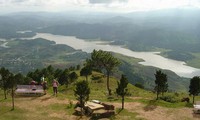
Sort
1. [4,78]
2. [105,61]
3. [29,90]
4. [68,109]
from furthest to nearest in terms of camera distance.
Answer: [105,61]
[29,90]
[4,78]
[68,109]

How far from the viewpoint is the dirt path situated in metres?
38.0

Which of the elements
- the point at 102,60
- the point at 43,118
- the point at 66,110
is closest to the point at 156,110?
the point at 66,110

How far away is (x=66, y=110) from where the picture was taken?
40.1 meters

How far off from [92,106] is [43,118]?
6556 mm

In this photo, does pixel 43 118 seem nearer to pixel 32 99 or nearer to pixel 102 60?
pixel 32 99

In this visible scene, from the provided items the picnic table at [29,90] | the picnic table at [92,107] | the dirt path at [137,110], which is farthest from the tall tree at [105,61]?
the picnic table at [92,107]

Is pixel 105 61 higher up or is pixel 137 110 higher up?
pixel 105 61

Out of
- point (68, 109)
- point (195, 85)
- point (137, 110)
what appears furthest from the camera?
point (195, 85)

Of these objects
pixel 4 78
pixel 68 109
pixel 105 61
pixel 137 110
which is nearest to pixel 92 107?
pixel 68 109

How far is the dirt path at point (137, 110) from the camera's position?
38.0 m

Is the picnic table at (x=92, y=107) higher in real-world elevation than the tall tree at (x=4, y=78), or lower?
lower

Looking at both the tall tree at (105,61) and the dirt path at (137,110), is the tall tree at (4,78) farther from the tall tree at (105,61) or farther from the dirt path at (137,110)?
the tall tree at (105,61)

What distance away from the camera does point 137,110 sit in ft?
134

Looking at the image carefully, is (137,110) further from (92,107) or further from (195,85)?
(195,85)
